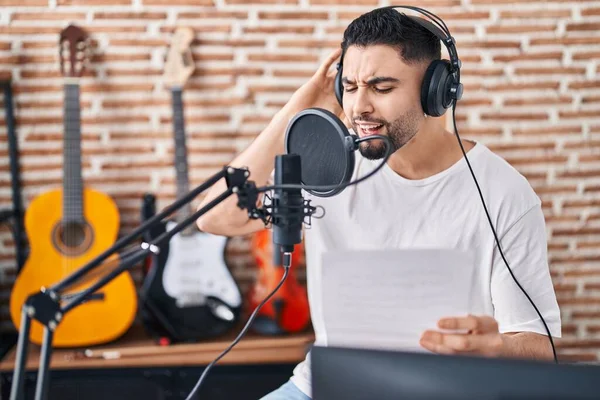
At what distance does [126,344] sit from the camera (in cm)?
234

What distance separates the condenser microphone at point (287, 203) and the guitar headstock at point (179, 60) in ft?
5.32

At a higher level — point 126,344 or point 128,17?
point 128,17

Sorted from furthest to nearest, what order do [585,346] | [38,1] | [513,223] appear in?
[585,346], [38,1], [513,223]

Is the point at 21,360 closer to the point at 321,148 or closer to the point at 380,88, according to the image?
the point at 321,148

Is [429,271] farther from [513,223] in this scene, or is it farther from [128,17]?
[128,17]

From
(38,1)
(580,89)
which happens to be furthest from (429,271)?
(38,1)

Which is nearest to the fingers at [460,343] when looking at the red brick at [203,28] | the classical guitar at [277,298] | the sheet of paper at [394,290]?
the sheet of paper at [394,290]

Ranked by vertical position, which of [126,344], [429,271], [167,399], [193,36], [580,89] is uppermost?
[193,36]

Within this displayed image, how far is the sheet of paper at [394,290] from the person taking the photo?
1284mm

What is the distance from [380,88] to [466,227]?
0.36m

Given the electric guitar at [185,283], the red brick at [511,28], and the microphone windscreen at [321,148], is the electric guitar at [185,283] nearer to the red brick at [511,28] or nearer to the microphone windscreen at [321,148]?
the red brick at [511,28]

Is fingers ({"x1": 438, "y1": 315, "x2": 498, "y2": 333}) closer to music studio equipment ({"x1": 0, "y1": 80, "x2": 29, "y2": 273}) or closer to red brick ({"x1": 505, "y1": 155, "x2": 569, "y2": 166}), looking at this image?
red brick ({"x1": 505, "y1": 155, "x2": 569, "y2": 166})

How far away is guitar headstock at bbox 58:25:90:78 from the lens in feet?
7.68

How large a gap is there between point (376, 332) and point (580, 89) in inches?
64.4
